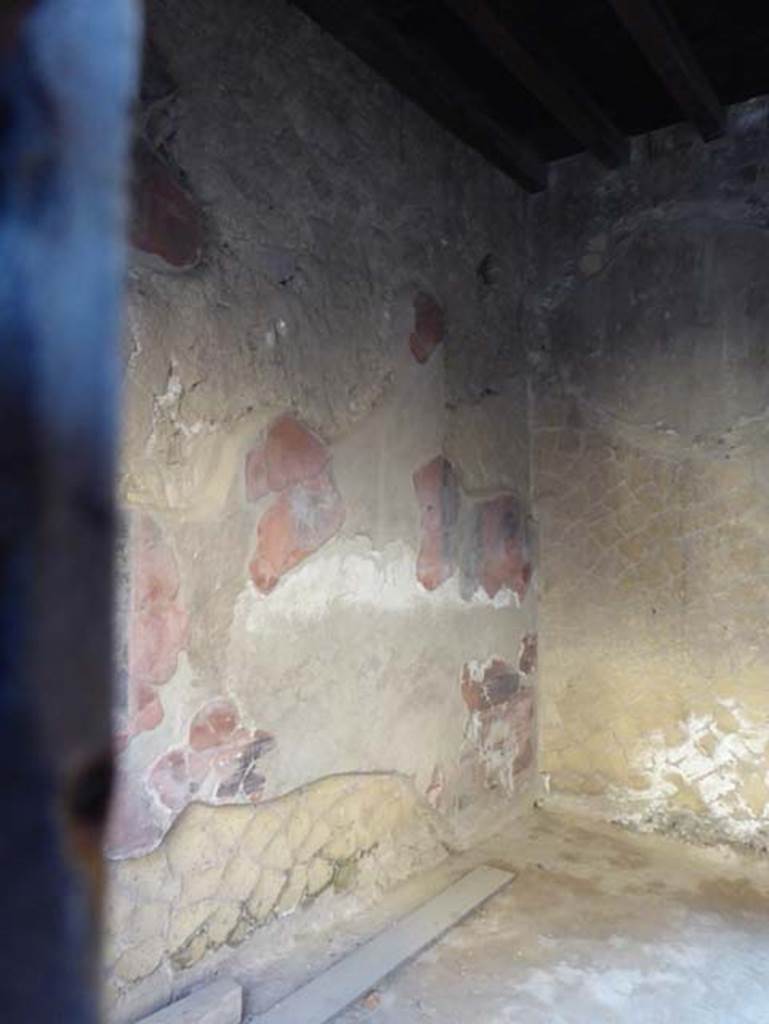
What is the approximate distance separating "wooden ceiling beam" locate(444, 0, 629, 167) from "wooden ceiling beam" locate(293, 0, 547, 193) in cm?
14

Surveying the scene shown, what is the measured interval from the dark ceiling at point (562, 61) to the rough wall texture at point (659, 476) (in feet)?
0.58

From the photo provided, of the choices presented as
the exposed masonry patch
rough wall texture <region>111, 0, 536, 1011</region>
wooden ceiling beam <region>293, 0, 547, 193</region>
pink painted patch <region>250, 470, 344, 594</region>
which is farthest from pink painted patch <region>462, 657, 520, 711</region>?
wooden ceiling beam <region>293, 0, 547, 193</region>

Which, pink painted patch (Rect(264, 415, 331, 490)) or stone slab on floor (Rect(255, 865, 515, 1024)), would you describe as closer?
stone slab on floor (Rect(255, 865, 515, 1024))

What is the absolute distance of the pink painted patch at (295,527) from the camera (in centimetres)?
161

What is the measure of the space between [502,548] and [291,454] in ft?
3.19

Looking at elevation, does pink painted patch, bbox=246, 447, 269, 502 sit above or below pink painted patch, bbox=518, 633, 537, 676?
above

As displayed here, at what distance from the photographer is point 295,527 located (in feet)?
5.53

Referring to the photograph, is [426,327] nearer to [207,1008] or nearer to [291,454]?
[291,454]

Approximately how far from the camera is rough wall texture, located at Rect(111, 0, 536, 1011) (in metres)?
1.42

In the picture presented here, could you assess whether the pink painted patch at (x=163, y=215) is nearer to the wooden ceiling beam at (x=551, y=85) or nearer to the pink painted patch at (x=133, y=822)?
the wooden ceiling beam at (x=551, y=85)

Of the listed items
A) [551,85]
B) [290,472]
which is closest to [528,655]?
[290,472]

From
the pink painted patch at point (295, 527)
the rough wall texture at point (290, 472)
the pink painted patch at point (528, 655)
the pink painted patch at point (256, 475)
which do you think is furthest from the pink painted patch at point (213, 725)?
the pink painted patch at point (528, 655)

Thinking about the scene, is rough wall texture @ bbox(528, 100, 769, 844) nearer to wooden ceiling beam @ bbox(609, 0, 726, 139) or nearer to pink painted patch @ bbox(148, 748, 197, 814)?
wooden ceiling beam @ bbox(609, 0, 726, 139)

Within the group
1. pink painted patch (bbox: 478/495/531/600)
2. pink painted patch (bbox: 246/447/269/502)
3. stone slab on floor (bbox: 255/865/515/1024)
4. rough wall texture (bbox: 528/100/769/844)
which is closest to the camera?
stone slab on floor (bbox: 255/865/515/1024)
